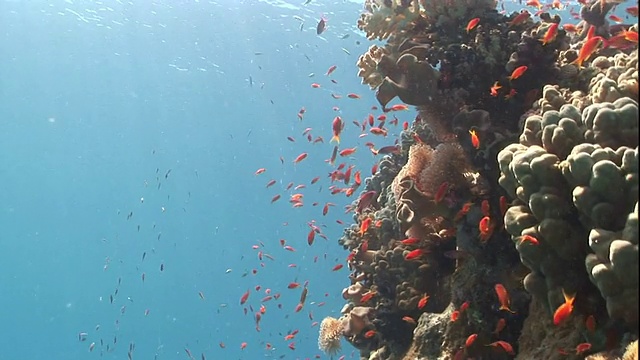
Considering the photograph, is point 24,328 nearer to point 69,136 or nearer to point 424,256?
point 69,136

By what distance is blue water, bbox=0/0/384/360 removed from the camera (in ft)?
117

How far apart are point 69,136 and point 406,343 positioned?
63297mm

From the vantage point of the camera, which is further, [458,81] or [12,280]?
[12,280]

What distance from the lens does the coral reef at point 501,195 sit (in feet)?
11.1

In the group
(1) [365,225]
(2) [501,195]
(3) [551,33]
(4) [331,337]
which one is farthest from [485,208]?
(4) [331,337]

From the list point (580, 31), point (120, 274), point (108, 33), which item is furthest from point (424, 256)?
point (120, 274)

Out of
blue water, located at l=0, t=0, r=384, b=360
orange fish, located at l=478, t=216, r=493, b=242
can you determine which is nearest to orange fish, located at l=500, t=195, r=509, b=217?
orange fish, located at l=478, t=216, r=493, b=242

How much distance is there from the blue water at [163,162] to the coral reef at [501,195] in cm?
2013

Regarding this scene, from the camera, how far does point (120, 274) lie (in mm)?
105250

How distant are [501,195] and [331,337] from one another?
13.8 feet

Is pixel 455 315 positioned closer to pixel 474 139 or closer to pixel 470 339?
pixel 470 339

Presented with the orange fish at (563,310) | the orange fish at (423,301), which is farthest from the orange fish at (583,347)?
the orange fish at (423,301)

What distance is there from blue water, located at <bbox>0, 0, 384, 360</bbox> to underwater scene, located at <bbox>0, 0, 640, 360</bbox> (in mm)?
332

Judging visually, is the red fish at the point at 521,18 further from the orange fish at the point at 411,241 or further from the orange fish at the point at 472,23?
the orange fish at the point at 411,241
